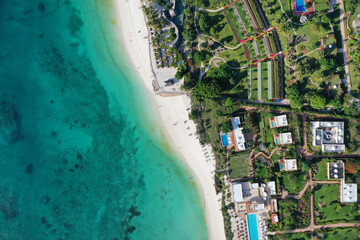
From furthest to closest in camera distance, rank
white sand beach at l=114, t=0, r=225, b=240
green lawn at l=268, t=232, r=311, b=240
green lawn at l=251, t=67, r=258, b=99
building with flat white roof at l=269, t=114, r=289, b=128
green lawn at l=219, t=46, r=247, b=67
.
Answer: white sand beach at l=114, t=0, r=225, b=240
green lawn at l=219, t=46, r=247, b=67
green lawn at l=251, t=67, r=258, b=99
green lawn at l=268, t=232, r=311, b=240
building with flat white roof at l=269, t=114, r=289, b=128

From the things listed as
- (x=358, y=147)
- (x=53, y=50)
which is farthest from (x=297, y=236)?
(x=53, y=50)

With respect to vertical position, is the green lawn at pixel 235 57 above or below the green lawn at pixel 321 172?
above

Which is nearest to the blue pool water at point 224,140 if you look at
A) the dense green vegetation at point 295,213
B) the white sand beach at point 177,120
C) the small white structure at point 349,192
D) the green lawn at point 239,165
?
the green lawn at point 239,165

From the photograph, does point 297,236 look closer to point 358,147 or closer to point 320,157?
point 320,157

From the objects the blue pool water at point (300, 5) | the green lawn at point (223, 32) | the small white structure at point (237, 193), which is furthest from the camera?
the green lawn at point (223, 32)

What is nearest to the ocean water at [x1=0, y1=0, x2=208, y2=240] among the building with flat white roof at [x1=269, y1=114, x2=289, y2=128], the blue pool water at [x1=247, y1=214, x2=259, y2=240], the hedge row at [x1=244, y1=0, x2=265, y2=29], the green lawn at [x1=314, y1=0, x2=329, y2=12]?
the blue pool water at [x1=247, y1=214, x2=259, y2=240]

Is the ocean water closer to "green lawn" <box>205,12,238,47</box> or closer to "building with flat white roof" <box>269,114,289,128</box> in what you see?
"green lawn" <box>205,12,238,47</box>

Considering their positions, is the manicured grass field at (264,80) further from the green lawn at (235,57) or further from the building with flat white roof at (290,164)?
the building with flat white roof at (290,164)
